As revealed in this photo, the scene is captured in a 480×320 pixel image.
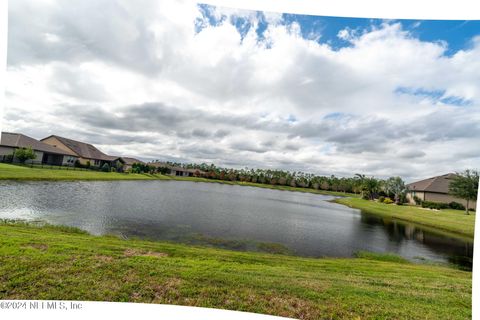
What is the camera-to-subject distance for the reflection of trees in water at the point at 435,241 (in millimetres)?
12742

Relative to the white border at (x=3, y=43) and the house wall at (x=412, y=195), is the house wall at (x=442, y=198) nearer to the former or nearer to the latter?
the house wall at (x=412, y=195)

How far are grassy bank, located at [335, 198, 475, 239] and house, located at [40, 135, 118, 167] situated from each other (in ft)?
84.4

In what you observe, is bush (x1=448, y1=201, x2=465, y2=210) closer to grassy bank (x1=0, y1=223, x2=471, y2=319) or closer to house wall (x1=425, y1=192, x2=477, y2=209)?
house wall (x1=425, y1=192, x2=477, y2=209)

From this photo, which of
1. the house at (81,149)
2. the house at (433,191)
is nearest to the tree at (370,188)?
the house at (433,191)

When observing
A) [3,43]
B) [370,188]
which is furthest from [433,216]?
[3,43]

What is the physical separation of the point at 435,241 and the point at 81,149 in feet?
83.6

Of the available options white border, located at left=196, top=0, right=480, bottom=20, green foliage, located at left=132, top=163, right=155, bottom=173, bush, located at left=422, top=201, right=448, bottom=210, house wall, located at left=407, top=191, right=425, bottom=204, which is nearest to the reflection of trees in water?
bush, located at left=422, top=201, right=448, bottom=210

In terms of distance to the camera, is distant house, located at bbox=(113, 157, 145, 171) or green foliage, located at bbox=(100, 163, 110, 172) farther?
distant house, located at bbox=(113, 157, 145, 171)

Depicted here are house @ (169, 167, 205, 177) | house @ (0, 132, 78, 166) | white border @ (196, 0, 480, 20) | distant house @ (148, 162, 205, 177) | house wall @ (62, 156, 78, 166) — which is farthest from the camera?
house @ (169, 167, 205, 177)

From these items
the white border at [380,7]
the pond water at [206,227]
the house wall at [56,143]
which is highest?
the white border at [380,7]

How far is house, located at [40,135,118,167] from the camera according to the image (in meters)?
16.9

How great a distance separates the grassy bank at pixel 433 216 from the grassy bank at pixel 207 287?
15983mm

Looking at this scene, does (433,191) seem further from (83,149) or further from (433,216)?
(83,149)

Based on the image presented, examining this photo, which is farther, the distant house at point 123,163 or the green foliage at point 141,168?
the green foliage at point 141,168
